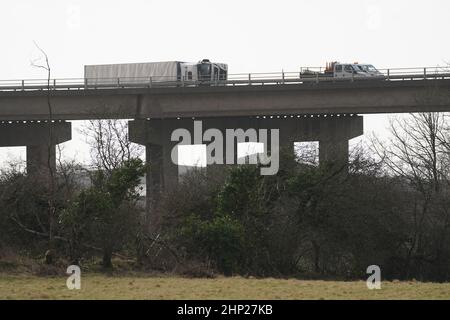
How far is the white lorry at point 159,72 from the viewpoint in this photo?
201ft

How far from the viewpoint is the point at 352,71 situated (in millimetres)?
57000

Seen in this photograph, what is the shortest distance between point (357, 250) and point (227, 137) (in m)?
25.3

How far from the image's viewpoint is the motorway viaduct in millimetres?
54562

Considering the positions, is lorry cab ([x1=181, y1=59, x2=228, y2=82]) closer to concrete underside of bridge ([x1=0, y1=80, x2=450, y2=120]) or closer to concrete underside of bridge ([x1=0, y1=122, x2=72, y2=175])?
concrete underside of bridge ([x1=0, y1=80, x2=450, y2=120])

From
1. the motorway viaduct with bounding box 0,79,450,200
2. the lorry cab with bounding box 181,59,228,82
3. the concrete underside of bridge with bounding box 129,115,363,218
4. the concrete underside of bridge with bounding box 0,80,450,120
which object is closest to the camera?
the concrete underside of bridge with bounding box 0,80,450,120

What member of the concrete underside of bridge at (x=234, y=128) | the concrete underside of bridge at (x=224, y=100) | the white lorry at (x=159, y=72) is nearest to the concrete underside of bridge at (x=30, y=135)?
the concrete underside of bridge at (x=224, y=100)

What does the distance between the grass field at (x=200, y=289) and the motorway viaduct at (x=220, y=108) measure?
1153 inches

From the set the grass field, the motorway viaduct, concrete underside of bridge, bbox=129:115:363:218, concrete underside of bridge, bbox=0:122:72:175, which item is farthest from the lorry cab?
the grass field

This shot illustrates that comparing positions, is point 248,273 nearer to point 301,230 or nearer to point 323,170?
point 301,230

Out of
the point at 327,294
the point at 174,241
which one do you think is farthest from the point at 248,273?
the point at 327,294

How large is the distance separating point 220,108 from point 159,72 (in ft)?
21.1

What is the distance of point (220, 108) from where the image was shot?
57750 mm

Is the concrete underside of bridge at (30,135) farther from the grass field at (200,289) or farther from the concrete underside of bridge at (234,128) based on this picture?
the grass field at (200,289)

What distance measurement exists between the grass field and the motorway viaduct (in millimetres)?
29282
